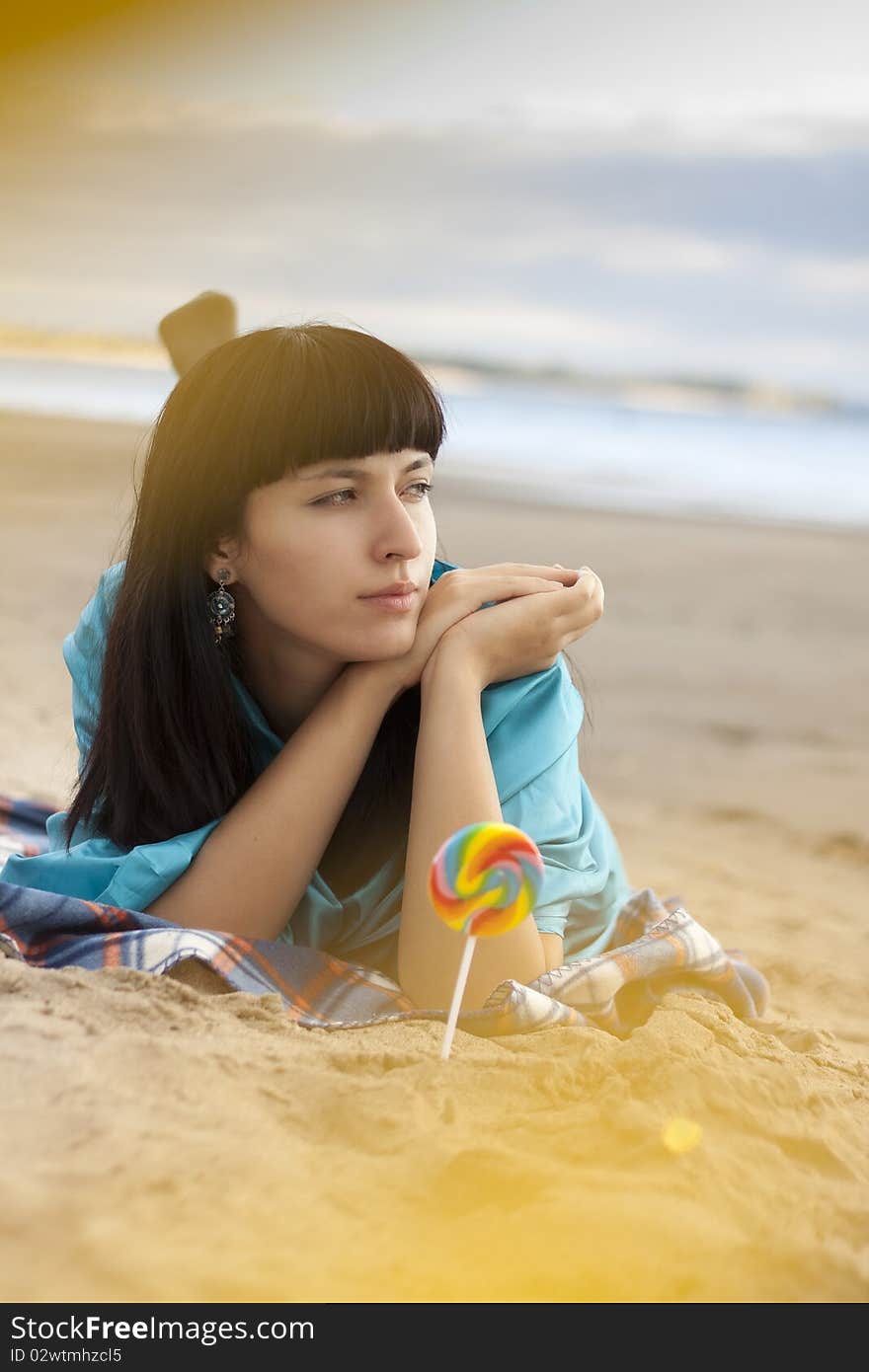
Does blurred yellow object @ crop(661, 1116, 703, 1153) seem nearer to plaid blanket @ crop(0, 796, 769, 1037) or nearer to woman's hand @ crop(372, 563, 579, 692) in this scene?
plaid blanket @ crop(0, 796, 769, 1037)

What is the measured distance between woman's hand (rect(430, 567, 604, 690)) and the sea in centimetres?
726

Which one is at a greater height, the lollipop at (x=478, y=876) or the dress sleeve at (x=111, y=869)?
the lollipop at (x=478, y=876)

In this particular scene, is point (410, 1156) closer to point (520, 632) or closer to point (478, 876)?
point (478, 876)

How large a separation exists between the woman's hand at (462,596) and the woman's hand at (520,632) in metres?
0.01

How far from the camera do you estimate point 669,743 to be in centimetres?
649

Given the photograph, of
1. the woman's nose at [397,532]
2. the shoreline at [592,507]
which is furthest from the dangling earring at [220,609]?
the shoreline at [592,507]

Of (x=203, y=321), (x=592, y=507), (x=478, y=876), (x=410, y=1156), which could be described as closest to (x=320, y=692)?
(x=478, y=876)

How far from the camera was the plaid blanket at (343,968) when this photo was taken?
2.37 meters

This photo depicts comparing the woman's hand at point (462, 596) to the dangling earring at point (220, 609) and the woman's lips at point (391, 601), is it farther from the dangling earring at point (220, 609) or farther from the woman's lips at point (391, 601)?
the dangling earring at point (220, 609)

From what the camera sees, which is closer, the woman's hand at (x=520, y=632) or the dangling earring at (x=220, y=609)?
the woman's hand at (x=520, y=632)

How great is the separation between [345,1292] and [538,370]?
3564 cm

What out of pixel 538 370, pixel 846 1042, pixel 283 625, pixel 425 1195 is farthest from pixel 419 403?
pixel 538 370

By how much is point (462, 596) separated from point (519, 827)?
0.53 metres

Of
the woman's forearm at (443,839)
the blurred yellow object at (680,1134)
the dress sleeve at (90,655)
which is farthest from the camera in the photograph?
the dress sleeve at (90,655)
